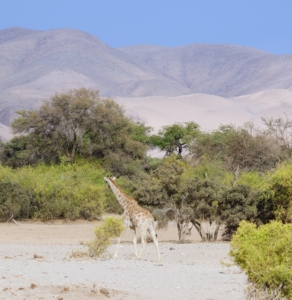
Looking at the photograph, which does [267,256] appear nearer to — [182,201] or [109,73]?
[182,201]

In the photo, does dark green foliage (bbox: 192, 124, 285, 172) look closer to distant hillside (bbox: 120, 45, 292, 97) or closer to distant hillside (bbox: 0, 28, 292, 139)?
distant hillside (bbox: 0, 28, 292, 139)

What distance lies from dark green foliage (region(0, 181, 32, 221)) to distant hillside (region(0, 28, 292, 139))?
9997cm

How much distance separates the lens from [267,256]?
920cm

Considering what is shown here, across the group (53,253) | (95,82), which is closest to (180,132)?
(53,253)

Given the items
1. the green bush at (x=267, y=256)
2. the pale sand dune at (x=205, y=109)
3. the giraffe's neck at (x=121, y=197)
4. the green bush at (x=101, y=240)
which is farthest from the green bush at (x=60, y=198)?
the pale sand dune at (x=205, y=109)

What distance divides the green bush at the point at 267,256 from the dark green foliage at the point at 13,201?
69.7ft

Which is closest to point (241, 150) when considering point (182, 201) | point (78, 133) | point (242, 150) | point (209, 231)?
point (242, 150)

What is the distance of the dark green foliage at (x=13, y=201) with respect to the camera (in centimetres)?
2989

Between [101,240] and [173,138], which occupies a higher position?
[173,138]

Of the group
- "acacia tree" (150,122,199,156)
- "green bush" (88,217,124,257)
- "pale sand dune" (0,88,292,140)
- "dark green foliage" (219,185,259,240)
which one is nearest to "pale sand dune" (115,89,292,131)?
"pale sand dune" (0,88,292,140)

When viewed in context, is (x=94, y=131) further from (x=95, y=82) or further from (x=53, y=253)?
(x=95, y=82)

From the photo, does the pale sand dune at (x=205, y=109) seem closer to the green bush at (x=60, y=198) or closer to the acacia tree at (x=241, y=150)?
the acacia tree at (x=241, y=150)

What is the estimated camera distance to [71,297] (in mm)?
10312

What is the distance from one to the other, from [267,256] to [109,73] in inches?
6504
